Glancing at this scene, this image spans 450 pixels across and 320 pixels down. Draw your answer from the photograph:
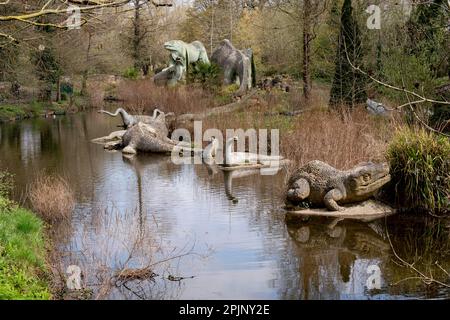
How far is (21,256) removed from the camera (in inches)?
274

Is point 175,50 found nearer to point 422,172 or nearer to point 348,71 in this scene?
point 348,71

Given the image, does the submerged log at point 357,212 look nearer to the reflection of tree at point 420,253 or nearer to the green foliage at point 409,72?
the reflection of tree at point 420,253

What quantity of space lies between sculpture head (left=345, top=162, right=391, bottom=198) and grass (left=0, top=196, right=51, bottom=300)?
190 inches

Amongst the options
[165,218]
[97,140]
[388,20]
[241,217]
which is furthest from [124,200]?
[388,20]

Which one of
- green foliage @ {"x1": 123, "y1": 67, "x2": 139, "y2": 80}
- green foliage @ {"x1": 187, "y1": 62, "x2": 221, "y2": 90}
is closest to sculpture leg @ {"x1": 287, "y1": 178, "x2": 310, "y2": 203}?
green foliage @ {"x1": 187, "y1": 62, "x2": 221, "y2": 90}

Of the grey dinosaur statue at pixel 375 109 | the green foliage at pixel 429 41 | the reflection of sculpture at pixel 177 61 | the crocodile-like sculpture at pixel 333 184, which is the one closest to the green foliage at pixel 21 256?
the crocodile-like sculpture at pixel 333 184

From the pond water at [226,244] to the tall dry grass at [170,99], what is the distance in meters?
8.92

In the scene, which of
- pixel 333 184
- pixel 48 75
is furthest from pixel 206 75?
pixel 333 184

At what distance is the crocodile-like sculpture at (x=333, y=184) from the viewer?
10109mm

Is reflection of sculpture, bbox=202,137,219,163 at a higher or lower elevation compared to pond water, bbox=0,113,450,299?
higher

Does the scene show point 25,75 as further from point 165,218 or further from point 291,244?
point 291,244

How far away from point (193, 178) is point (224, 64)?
54.9 ft

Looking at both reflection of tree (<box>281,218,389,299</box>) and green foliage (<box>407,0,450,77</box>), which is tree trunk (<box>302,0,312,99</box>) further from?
reflection of tree (<box>281,218,389,299</box>)

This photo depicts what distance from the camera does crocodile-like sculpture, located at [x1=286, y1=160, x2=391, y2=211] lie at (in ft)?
33.2
